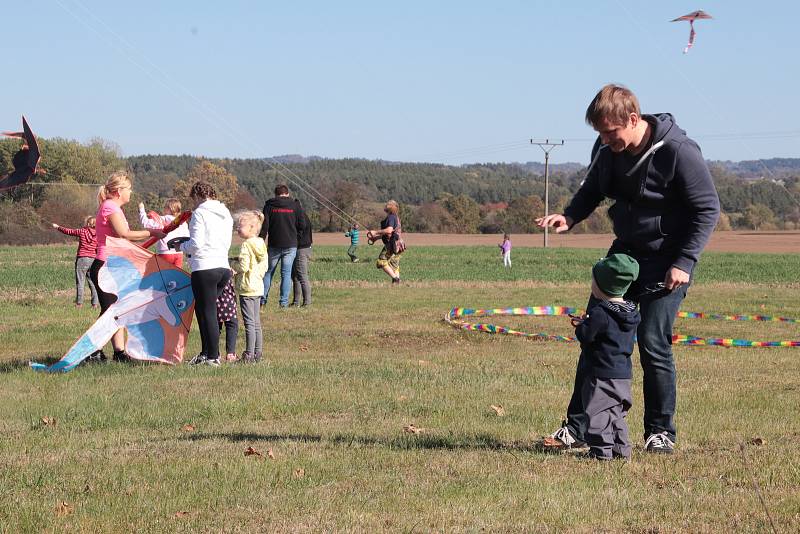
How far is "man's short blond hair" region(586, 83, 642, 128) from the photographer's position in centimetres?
566

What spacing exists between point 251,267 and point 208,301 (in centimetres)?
71

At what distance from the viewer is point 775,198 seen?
142m

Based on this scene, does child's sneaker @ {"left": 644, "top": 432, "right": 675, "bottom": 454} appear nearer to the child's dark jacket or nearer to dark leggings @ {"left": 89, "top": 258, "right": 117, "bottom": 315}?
the child's dark jacket

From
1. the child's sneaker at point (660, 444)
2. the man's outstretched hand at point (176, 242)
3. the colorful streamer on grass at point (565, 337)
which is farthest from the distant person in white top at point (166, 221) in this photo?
the child's sneaker at point (660, 444)

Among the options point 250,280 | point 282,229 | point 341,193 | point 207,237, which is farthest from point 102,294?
point 341,193

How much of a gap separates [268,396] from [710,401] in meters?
3.47

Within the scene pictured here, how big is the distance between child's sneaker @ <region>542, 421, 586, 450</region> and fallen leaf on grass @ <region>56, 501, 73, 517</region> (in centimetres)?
275

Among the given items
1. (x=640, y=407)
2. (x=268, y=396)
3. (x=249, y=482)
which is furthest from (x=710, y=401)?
(x=249, y=482)

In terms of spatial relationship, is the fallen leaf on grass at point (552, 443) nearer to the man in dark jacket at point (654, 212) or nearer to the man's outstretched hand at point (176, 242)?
the man in dark jacket at point (654, 212)

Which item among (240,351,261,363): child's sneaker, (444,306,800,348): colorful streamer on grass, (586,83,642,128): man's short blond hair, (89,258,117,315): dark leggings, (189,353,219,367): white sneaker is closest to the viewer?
(586,83,642,128): man's short blond hair

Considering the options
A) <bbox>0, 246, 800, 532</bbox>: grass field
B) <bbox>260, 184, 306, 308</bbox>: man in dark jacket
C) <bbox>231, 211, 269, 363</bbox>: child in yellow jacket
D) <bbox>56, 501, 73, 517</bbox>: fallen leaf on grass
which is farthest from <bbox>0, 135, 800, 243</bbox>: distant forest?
<bbox>56, 501, 73, 517</bbox>: fallen leaf on grass

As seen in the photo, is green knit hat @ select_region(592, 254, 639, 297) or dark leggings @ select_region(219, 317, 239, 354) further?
dark leggings @ select_region(219, 317, 239, 354)

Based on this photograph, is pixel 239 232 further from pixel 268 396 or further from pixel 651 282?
pixel 651 282

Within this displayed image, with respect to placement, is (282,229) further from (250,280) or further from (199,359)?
(199,359)
